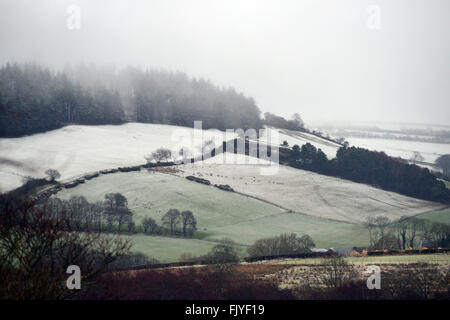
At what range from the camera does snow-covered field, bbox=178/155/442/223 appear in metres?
61.7

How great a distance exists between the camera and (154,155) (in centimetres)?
8056

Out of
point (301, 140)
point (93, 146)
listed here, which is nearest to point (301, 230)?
point (93, 146)

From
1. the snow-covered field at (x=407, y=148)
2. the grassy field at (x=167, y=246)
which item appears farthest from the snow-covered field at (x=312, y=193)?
→ the grassy field at (x=167, y=246)

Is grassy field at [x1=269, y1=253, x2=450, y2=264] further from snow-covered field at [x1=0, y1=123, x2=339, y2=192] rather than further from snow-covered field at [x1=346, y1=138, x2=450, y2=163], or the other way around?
snow-covered field at [x1=346, y1=138, x2=450, y2=163]

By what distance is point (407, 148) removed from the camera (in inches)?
3669

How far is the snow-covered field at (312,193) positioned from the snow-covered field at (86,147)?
1480cm

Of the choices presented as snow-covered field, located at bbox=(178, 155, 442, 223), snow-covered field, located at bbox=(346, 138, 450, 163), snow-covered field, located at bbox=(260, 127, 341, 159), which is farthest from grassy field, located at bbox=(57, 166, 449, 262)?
snow-covered field, located at bbox=(260, 127, 341, 159)

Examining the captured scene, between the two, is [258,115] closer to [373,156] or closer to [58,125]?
[373,156]

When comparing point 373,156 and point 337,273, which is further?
point 373,156

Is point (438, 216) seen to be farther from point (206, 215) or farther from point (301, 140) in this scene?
point (301, 140)

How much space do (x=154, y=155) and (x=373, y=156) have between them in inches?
1858

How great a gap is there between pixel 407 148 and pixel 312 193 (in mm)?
37496

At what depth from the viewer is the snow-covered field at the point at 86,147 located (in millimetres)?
65188
